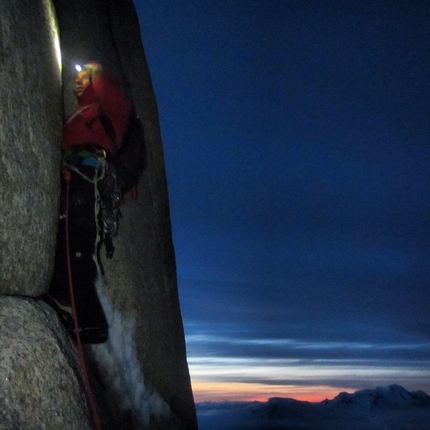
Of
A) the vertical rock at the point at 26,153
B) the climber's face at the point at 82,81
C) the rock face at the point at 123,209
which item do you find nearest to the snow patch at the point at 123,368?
the rock face at the point at 123,209

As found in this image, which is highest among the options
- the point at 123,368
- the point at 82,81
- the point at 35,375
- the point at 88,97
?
the point at 82,81

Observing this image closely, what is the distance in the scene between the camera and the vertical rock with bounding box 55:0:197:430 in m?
8.34

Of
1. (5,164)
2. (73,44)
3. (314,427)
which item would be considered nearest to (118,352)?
(5,164)

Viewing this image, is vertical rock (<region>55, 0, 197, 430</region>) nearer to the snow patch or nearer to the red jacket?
the snow patch

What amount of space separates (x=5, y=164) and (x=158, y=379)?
16.1 feet

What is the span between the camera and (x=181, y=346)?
10633 millimetres

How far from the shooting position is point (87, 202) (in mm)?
6801

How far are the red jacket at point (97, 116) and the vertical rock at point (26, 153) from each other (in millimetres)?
207

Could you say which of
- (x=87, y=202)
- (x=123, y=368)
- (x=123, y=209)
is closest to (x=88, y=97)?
(x=87, y=202)

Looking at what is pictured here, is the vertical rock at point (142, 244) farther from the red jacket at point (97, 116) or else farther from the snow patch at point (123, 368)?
the red jacket at point (97, 116)

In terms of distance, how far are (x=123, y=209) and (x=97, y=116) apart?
2328 mm

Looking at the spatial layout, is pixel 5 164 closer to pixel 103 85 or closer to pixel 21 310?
pixel 21 310

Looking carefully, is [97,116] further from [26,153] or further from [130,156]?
[26,153]

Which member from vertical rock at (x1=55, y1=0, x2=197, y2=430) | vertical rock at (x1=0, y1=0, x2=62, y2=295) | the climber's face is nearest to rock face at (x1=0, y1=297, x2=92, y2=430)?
vertical rock at (x1=0, y1=0, x2=62, y2=295)
